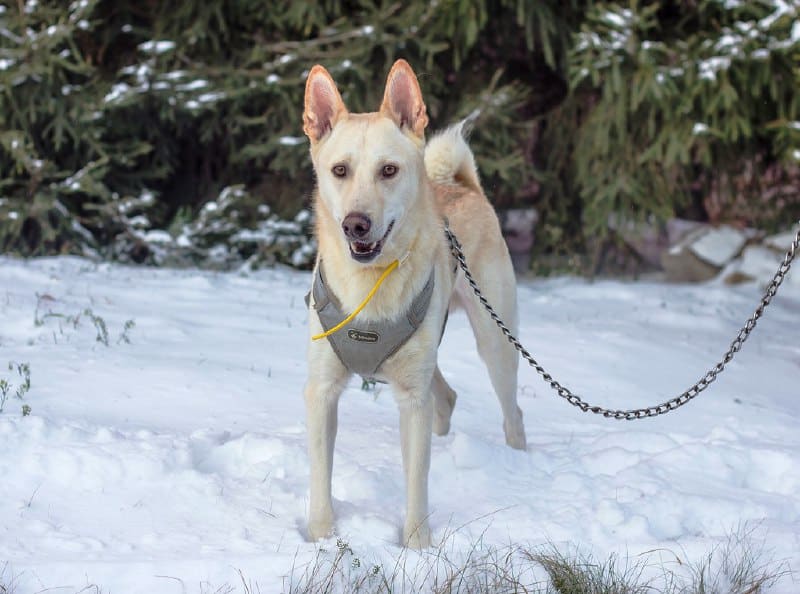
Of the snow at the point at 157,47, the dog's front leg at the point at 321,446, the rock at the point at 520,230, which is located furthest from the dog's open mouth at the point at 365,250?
the rock at the point at 520,230

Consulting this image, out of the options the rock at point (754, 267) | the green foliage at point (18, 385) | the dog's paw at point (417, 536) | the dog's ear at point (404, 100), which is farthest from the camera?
the rock at point (754, 267)

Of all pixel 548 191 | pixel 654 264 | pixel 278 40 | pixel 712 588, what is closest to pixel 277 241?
pixel 278 40

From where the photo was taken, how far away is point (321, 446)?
344 cm

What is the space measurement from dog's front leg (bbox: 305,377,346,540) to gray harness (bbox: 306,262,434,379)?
0.45ft

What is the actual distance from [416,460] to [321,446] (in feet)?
1.19

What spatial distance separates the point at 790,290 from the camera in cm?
965

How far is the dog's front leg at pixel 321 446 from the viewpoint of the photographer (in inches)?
133

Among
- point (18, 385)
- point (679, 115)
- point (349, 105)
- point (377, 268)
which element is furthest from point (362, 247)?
point (679, 115)

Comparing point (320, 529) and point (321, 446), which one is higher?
point (321, 446)

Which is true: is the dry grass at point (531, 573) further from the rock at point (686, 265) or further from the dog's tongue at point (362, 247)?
the rock at point (686, 265)

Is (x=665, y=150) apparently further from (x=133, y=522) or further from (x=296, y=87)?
(x=133, y=522)

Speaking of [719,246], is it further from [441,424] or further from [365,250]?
[365,250]

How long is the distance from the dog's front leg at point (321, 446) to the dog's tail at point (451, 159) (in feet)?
5.43

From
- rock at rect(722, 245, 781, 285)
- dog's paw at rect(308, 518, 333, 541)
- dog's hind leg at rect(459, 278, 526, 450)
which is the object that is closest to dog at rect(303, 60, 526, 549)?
dog's paw at rect(308, 518, 333, 541)
